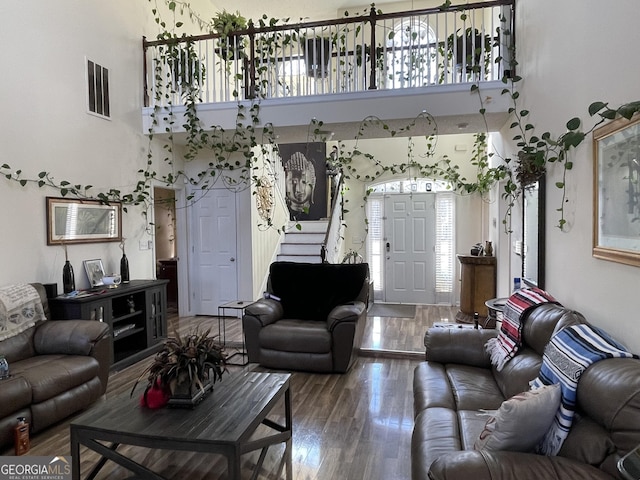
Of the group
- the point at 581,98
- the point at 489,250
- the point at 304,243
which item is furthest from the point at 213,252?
the point at 581,98

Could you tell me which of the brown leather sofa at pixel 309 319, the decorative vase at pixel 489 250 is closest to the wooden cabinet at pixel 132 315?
the brown leather sofa at pixel 309 319

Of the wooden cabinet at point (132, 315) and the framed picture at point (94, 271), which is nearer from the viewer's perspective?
the wooden cabinet at point (132, 315)

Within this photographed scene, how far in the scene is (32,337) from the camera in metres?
3.15

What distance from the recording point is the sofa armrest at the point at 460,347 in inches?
112

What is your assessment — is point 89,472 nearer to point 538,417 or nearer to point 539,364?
point 538,417

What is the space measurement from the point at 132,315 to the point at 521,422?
3893mm

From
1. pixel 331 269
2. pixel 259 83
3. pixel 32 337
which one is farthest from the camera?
pixel 259 83

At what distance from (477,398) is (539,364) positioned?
403 millimetres

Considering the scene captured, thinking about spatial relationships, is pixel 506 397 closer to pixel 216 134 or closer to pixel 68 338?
pixel 68 338

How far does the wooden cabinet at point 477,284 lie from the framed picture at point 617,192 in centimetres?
339

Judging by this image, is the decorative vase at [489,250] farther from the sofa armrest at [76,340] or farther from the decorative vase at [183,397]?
the sofa armrest at [76,340]

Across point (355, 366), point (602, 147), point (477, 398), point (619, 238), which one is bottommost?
point (355, 366)

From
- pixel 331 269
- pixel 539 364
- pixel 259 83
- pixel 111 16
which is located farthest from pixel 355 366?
pixel 111 16

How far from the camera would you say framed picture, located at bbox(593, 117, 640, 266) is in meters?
1.78
